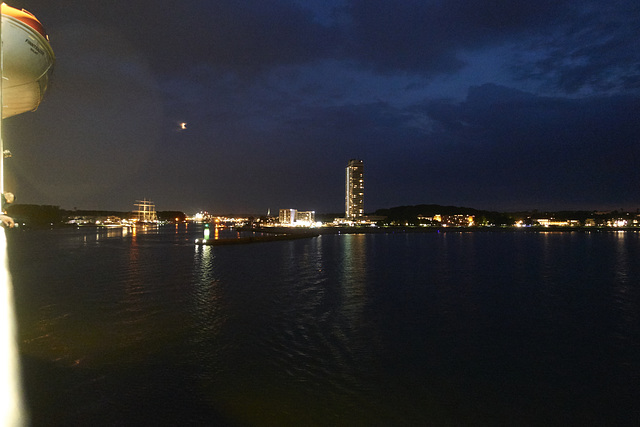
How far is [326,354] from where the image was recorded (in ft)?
31.1

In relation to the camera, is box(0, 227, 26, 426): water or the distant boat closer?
box(0, 227, 26, 426): water

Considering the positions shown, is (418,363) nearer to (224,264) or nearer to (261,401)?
(261,401)

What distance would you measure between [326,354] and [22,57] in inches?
330

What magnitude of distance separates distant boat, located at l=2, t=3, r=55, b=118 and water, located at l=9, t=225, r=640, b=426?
533 centimetres

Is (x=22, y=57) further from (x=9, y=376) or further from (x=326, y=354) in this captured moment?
(x=326, y=354)

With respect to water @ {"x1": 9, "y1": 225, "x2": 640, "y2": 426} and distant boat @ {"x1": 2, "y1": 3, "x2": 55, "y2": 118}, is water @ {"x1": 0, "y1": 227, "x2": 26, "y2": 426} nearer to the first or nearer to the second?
water @ {"x1": 9, "y1": 225, "x2": 640, "y2": 426}

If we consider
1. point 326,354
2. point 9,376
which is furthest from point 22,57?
point 326,354

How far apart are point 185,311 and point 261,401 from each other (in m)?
7.91

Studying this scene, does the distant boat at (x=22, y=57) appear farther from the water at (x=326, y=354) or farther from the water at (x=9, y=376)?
the water at (x=326, y=354)

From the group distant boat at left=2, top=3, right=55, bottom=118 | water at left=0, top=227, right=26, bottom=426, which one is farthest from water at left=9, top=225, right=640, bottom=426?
distant boat at left=2, top=3, right=55, bottom=118

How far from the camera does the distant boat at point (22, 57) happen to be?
6.60 m

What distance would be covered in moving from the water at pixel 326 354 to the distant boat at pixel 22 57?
210 inches

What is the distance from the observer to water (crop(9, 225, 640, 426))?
6.68 metres

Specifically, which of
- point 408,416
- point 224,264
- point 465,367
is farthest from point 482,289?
point 224,264
